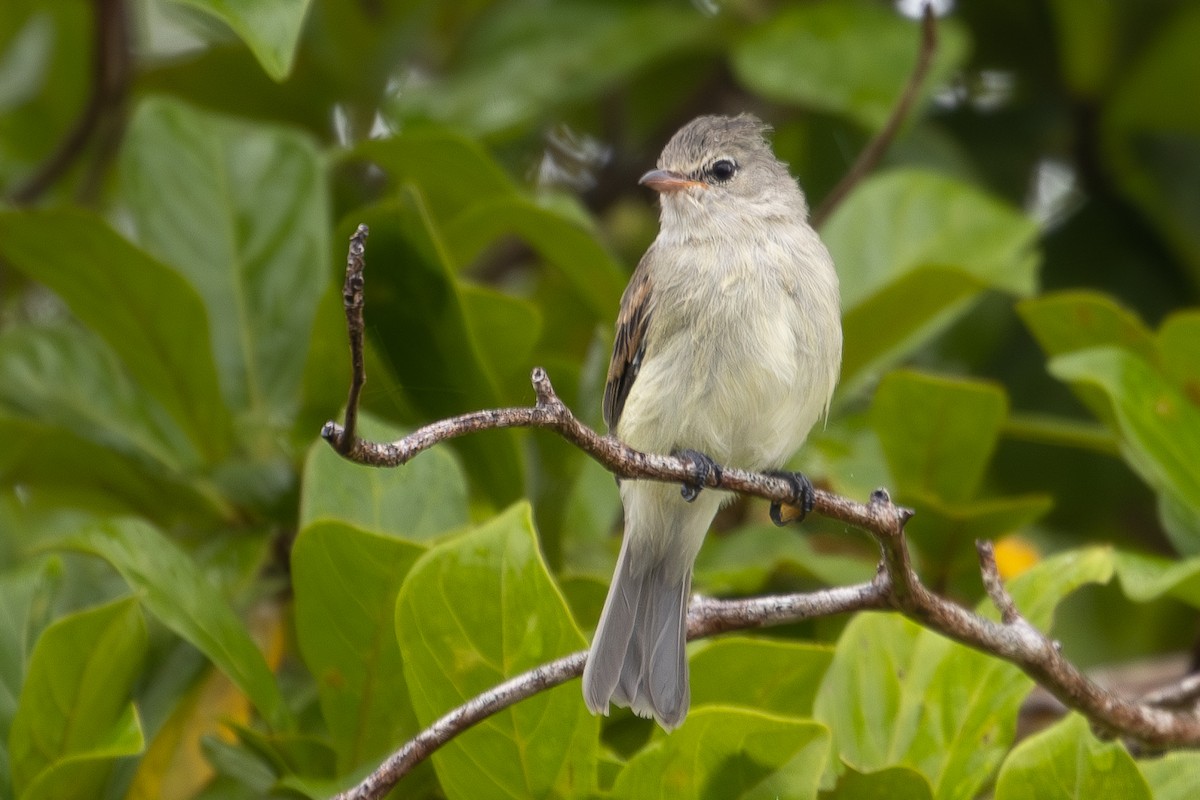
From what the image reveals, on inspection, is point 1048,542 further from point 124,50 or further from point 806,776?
point 124,50

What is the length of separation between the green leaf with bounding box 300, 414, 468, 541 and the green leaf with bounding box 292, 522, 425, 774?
0.95 feet

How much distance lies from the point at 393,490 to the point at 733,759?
986 mm

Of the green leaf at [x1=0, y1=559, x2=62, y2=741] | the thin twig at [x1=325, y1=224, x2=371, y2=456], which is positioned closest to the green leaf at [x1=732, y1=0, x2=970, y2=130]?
the green leaf at [x1=0, y1=559, x2=62, y2=741]

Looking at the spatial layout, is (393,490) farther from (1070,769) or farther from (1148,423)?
(1148,423)

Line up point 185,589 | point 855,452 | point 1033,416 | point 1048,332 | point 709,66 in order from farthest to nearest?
1. point 709,66
2. point 1033,416
3. point 855,452
4. point 1048,332
5. point 185,589

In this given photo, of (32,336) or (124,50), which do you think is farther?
(124,50)

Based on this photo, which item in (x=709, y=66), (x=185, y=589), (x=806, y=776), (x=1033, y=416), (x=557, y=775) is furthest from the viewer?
(x=709, y=66)

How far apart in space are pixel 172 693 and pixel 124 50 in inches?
86.2

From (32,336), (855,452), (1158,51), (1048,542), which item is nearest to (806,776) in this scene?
(855,452)

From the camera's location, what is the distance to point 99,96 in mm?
4125

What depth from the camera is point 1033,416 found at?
444 cm

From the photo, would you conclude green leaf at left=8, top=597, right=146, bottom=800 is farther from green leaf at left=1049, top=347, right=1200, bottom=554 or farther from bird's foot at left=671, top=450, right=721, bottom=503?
green leaf at left=1049, top=347, right=1200, bottom=554

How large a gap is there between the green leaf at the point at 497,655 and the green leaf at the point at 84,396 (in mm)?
1135

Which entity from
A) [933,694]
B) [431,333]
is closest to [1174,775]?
[933,694]
